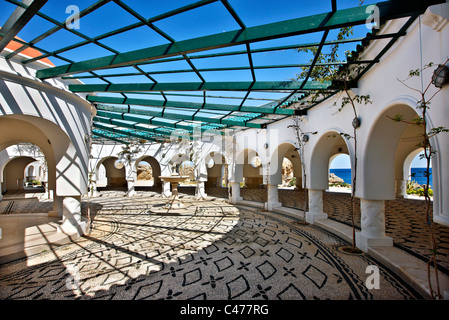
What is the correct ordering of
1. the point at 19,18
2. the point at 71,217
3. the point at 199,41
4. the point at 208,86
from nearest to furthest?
the point at 19,18
the point at 199,41
the point at 208,86
the point at 71,217

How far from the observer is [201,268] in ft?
14.3

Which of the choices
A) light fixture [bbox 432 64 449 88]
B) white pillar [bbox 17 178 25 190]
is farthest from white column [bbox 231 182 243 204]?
white pillar [bbox 17 178 25 190]

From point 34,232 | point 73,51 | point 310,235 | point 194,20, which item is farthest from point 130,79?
point 310,235

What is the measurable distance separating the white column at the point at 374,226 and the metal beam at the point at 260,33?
3.88 m

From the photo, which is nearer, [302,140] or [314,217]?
[314,217]

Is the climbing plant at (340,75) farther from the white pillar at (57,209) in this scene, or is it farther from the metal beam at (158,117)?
the white pillar at (57,209)

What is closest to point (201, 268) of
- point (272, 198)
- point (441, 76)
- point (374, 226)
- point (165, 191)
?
point (374, 226)

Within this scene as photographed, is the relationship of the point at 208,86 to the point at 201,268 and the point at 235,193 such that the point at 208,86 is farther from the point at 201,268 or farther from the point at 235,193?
the point at 235,193

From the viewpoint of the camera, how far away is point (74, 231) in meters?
6.43

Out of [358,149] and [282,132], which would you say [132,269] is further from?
[282,132]

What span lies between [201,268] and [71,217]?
4.56 meters

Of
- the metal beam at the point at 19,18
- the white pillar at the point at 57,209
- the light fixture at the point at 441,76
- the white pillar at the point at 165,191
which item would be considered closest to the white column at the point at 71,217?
the white pillar at the point at 57,209

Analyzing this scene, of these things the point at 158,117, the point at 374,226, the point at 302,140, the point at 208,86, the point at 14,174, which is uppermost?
the point at 208,86

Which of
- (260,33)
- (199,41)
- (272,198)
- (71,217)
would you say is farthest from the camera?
(272,198)
